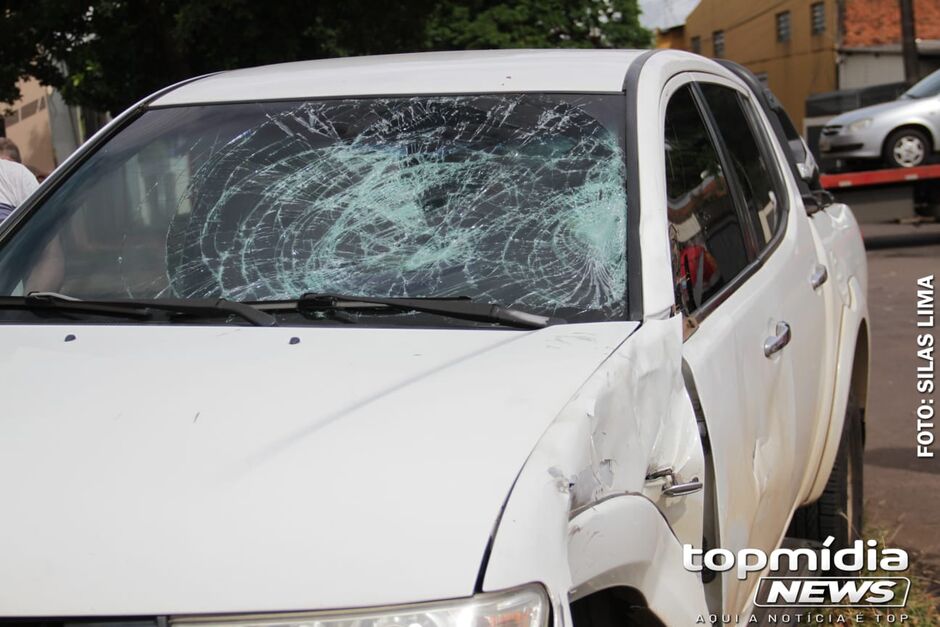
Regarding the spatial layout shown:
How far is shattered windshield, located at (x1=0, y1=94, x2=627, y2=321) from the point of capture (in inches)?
106

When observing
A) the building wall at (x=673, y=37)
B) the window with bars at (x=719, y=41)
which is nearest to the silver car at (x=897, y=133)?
the window with bars at (x=719, y=41)

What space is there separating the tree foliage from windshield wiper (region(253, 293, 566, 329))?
35.9 ft

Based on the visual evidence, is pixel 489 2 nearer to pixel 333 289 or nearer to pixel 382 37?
pixel 382 37

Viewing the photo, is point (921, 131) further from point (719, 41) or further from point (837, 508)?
point (719, 41)

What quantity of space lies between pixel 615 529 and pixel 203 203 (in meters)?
1.60

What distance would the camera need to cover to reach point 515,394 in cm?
208

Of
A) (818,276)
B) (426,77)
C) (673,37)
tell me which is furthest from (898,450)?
(673,37)

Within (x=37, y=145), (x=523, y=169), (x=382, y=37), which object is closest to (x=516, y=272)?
(x=523, y=169)

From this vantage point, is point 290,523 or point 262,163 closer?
point 290,523

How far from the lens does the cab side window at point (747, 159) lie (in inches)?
142

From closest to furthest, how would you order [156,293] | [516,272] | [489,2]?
1. [516,272]
2. [156,293]
3. [489,2]

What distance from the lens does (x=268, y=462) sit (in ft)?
6.23

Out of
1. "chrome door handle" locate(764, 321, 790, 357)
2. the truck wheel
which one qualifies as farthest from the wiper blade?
the truck wheel

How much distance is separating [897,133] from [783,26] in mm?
24288
